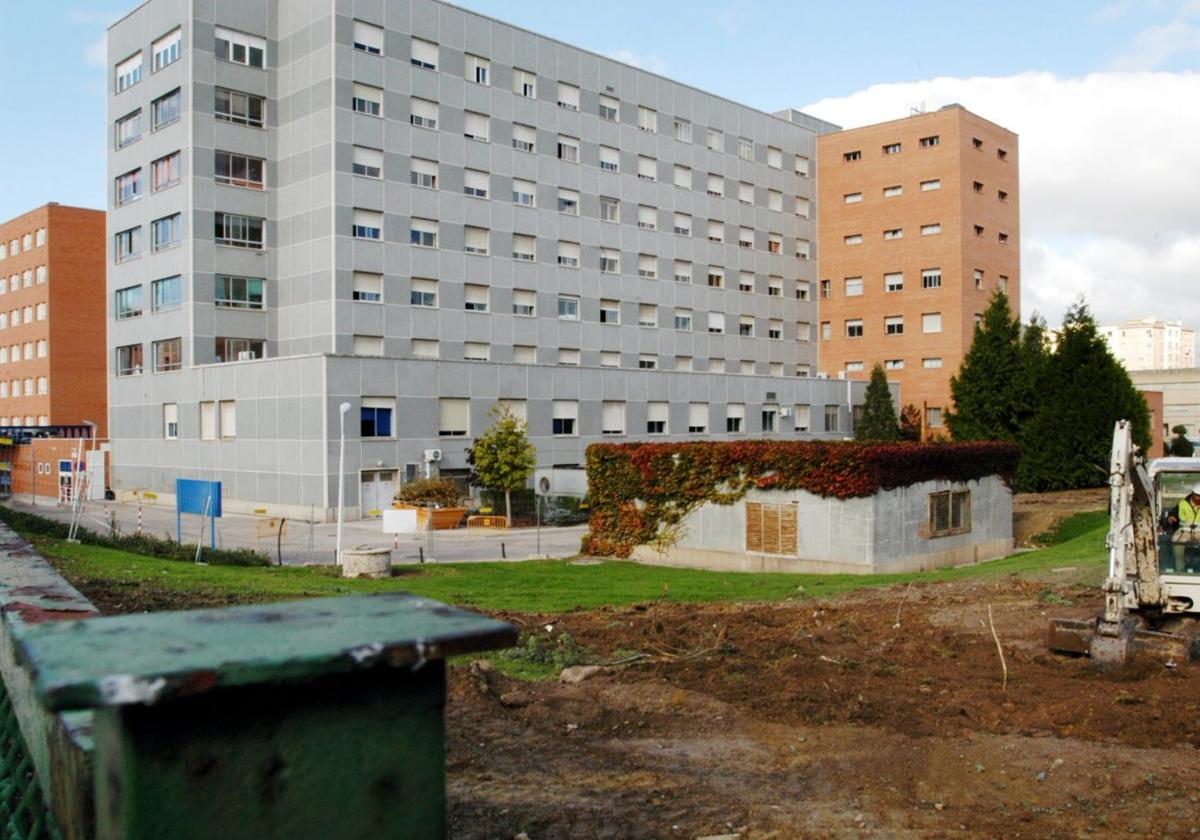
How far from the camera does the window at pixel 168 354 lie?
50.7 meters

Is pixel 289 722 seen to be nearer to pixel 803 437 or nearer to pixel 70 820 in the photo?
pixel 70 820

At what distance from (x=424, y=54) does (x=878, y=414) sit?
115 feet

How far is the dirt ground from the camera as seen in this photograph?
7250 millimetres

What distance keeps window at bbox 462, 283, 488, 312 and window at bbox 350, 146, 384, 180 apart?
7.53 m

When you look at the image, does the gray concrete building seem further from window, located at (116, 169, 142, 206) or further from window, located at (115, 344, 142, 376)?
window, located at (116, 169, 142, 206)

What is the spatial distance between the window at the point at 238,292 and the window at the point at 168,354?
2.92 metres

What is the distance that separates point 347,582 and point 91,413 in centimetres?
6609

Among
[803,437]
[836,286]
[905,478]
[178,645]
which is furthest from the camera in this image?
[836,286]

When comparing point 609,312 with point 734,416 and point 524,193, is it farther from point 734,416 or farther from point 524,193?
point 734,416

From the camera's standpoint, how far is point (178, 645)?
1.71 metres

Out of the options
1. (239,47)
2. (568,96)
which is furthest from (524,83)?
(239,47)

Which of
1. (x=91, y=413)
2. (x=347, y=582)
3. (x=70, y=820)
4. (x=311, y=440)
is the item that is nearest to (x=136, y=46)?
(x=311, y=440)

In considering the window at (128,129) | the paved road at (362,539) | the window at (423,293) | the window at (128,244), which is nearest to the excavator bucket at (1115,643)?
the paved road at (362,539)

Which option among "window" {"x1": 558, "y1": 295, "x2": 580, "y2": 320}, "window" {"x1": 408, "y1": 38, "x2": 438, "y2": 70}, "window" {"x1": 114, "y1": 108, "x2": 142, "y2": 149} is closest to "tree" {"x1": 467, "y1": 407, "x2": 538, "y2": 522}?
"window" {"x1": 558, "y1": 295, "x2": 580, "y2": 320}
